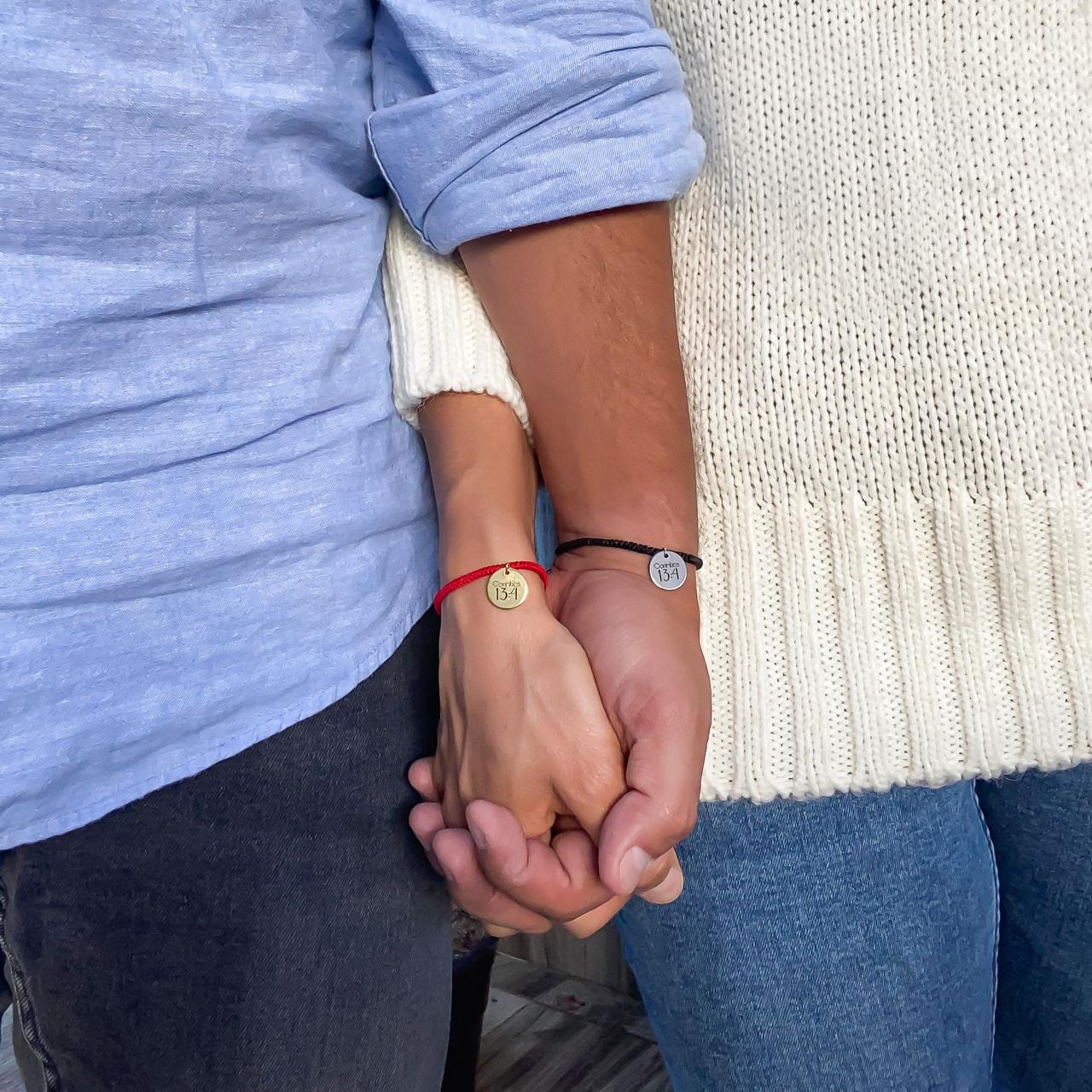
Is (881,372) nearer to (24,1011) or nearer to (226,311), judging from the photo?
(226,311)

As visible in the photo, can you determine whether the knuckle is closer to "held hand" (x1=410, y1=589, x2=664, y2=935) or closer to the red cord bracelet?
"held hand" (x1=410, y1=589, x2=664, y2=935)

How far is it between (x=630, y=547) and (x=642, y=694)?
0.32ft

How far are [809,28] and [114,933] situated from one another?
651 mm

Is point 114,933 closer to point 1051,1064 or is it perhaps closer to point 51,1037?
point 51,1037

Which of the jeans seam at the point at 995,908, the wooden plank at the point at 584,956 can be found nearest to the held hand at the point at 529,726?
the jeans seam at the point at 995,908

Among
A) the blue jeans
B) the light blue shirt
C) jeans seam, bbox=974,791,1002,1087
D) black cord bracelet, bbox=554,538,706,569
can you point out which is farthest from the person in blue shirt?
jeans seam, bbox=974,791,1002,1087

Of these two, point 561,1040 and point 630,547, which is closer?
point 630,547

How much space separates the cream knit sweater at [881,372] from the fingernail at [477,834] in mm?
205

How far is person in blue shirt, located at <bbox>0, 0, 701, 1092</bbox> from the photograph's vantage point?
0.44 m

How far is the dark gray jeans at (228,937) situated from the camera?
0.49m

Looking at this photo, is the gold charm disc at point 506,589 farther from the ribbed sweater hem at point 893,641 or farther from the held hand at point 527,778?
the ribbed sweater hem at point 893,641

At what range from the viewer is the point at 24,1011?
499 mm

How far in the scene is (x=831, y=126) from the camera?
565 mm

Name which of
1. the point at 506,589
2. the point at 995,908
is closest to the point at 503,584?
the point at 506,589
